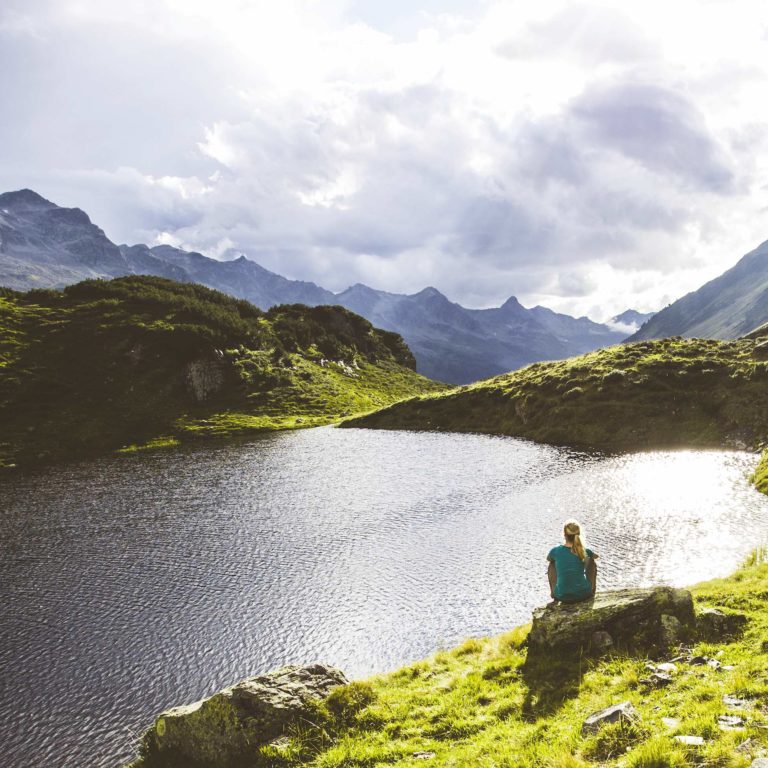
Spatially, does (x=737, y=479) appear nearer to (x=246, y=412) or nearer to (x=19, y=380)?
(x=246, y=412)

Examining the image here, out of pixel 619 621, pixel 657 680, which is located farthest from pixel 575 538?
pixel 657 680

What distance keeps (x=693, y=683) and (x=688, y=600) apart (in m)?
5.15

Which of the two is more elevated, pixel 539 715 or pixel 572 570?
pixel 572 570

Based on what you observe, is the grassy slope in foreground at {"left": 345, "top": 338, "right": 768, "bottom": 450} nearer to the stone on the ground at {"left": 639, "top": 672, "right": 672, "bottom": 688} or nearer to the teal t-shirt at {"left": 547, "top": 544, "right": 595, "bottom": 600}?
the teal t-shirt at {"left": 547, "top": 544, "right": 595, "bottom": 600}

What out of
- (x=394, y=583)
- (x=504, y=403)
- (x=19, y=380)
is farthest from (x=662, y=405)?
(x=19, y=380)

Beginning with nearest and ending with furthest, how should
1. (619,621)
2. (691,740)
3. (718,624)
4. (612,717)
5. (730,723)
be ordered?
(691,740) → (730,723) → (612,717) → (718,624) → (619,621)

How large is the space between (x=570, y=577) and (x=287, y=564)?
22.4 m

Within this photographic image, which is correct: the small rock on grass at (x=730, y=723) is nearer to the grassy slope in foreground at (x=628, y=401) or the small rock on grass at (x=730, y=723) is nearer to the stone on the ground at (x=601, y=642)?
the stone on the ground at (x=601, y=642)

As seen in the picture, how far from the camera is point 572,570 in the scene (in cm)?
1686

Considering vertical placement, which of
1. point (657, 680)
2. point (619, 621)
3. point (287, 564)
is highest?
point (619, 621)

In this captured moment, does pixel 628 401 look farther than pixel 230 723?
Yes

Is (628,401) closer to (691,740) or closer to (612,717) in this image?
(612,717)

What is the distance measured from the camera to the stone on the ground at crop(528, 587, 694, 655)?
16.2 meters

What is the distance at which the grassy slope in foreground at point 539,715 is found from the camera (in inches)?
380
